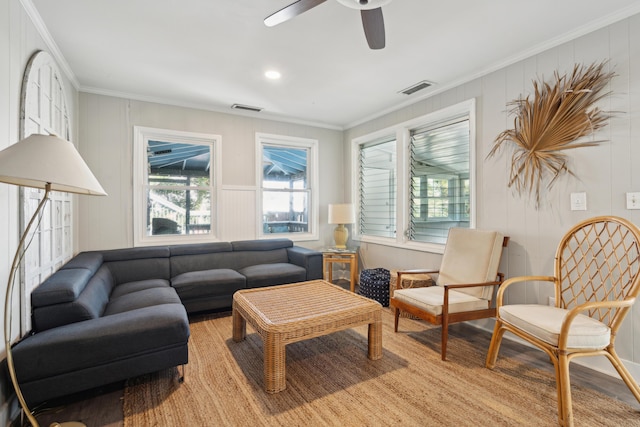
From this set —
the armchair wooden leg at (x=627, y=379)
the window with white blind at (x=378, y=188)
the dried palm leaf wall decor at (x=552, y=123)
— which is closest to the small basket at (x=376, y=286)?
the window with white blind at (x=378, y=188)

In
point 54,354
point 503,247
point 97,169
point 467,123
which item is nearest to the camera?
point 54,354

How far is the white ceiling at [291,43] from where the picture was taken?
2.15m

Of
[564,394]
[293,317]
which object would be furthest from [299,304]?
[564,394]

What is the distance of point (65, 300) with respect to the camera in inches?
78.7

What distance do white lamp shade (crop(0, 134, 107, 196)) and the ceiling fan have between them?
4.58 feet

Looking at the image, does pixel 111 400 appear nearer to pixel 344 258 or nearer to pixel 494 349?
pixel 494 349

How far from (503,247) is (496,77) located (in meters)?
1.65

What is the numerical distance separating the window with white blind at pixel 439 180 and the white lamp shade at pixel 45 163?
11.0 ft

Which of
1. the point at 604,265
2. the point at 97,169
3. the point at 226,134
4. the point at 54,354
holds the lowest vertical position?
the point at 54,354

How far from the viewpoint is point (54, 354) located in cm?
172

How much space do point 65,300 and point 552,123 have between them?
3.86m

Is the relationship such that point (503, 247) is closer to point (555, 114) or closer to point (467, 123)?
point (555, 114)

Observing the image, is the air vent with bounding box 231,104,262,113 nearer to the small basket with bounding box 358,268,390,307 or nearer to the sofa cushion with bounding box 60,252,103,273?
the sofa cushion with bounding box 60,252,103,273

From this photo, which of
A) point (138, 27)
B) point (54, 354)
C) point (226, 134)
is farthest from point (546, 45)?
point (54, 354)
